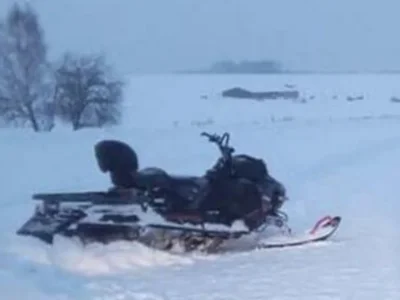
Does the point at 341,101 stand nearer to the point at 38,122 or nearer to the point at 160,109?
the point at 160,109

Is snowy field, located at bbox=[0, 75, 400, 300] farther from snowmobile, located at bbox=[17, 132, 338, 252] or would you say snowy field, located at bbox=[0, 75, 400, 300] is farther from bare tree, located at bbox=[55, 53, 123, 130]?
bare tree, located at bbox=[55, 53, 123, 130]

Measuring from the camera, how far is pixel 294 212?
37.2ft

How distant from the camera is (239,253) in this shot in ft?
28.4

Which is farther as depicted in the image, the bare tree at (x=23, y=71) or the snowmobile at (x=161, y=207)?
the bare tree at (x=23, y=71)

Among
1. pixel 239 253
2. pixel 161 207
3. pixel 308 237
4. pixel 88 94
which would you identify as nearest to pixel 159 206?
pixel 161 207

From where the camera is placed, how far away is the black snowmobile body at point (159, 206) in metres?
8.30

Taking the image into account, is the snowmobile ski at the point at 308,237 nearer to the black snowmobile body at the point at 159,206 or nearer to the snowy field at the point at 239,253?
the snowy field at the point at 239,253

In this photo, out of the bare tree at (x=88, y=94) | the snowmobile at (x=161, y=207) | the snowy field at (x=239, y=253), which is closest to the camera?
the snowy field at (x=239, y=253)

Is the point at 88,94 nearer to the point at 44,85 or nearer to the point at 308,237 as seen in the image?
the point at 44,85

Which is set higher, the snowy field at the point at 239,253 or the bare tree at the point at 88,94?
the bare tree at the point at 88,94

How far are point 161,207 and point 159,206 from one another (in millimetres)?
21

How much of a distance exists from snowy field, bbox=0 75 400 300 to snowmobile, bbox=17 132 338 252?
164mm

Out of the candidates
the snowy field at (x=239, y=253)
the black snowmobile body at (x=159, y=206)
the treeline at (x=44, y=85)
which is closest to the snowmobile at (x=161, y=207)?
the black snowmobile body at (x=159, y=206)

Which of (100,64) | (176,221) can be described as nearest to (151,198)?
(176,221)
